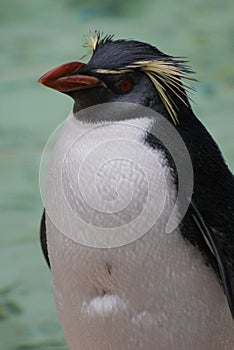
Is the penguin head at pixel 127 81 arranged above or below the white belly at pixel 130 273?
above

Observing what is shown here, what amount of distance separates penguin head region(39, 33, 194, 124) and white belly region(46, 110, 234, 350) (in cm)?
4

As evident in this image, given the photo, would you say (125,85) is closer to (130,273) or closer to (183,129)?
(183,129)

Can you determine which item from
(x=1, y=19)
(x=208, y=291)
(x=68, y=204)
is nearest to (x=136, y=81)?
(x=68, y=204)

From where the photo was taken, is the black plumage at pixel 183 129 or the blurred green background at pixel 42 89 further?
the blurred green background at pixel 42 89

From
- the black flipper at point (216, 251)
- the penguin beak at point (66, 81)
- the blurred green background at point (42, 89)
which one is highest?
the penguin beak at point (66, 81)

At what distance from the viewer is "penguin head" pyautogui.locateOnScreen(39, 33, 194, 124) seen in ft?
4.53

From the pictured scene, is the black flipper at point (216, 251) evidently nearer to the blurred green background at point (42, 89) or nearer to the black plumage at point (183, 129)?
the black plumage at point (183, 129)

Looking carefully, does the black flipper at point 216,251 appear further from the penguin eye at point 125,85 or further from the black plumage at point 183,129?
the penguin eye at point 125,85

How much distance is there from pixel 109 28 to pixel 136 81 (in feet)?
7.23

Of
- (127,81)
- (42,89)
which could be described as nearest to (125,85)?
(127,81)

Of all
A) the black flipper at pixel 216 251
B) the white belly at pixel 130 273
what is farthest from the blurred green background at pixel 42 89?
the black flipper at pixel 216 251

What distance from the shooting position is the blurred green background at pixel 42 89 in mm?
2137

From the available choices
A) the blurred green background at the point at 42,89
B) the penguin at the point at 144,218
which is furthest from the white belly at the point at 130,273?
the blurred green background at the point at 42,89

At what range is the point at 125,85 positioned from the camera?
1396mm
